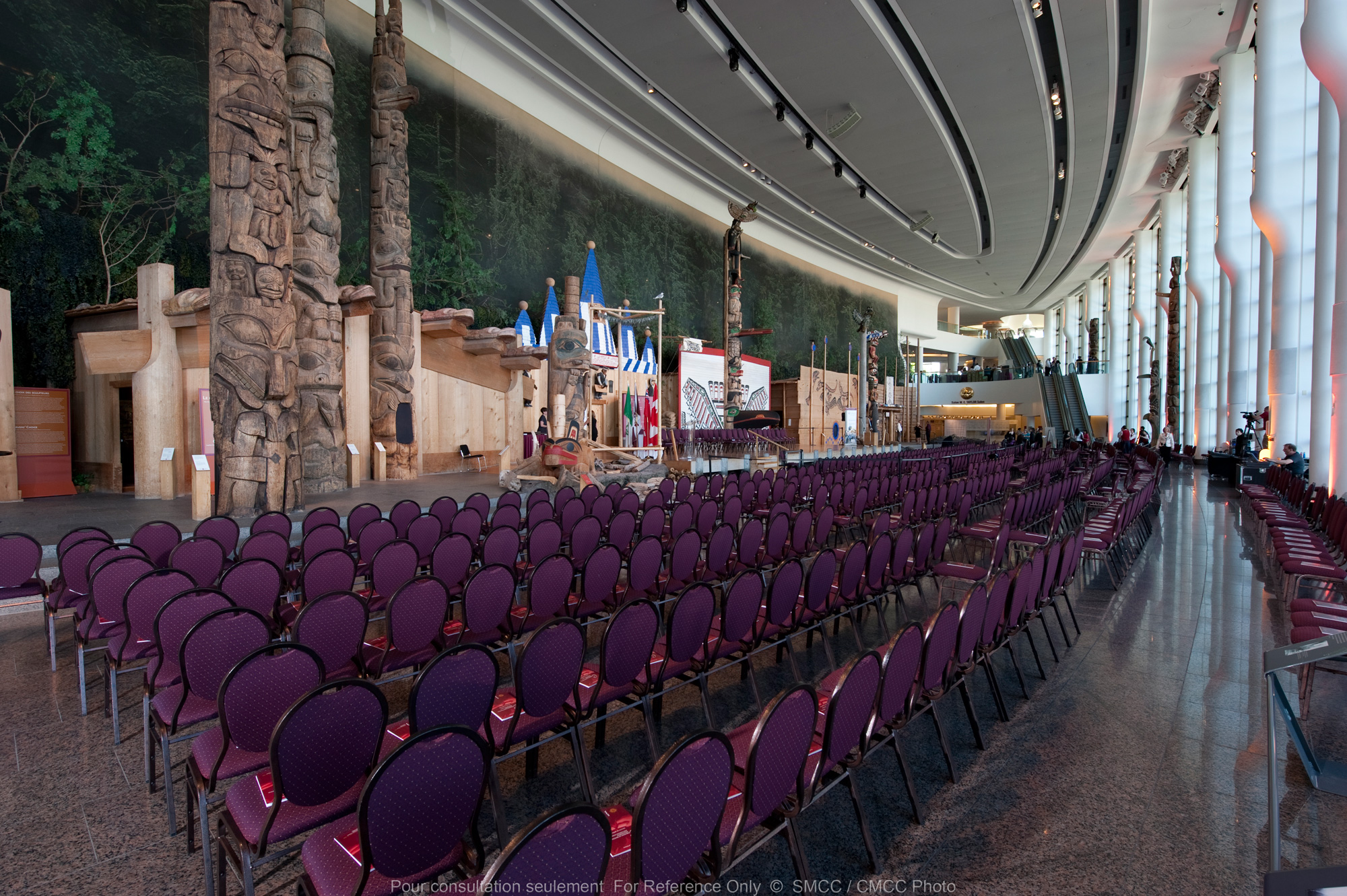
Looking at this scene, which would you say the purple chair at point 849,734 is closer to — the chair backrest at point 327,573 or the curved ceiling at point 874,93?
the chair backrest at point 327,573

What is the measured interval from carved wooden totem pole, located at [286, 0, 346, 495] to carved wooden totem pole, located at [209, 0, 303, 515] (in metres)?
2.28

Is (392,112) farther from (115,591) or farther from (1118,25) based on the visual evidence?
(1118,25)

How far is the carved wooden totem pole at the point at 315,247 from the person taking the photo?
8578 millimetres

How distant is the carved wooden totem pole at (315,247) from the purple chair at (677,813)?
8829 millimetres

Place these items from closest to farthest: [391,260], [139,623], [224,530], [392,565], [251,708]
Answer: [251,708] < [139,623] < [392,565] < [224,530] < [391,260]

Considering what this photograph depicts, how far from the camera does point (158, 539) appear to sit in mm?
4266

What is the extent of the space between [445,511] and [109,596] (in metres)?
2.43

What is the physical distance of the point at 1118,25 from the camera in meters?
12.4

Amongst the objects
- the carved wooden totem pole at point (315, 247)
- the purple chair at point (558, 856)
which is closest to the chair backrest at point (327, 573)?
the purple chair at point (558, 856)

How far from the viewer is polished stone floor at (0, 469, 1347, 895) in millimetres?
2025

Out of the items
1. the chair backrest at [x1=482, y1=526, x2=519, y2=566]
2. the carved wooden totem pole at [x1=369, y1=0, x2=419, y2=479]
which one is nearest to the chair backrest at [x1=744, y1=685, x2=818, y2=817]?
the chair backrest at [x1=482, y1=526, x2=519, y2=566]

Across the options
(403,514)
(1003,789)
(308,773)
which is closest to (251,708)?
(308,773)

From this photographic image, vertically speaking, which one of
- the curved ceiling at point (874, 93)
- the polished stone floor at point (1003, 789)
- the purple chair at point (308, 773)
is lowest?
the polished stone floor at point (1003, 789)

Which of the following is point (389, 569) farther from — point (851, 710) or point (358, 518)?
point (851, 710)
